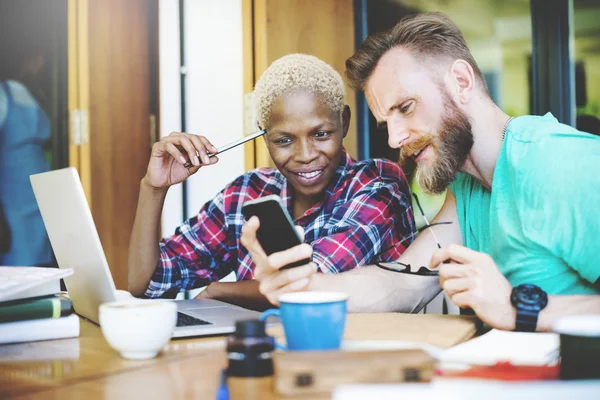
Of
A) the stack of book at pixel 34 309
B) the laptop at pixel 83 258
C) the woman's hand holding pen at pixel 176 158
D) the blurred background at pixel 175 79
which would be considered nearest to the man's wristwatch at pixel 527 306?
the laptop at pixel 83 258

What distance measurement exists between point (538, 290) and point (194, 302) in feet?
2.49

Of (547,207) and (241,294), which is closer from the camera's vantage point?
(547,207)

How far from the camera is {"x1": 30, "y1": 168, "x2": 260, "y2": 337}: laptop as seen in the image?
111 centimetres

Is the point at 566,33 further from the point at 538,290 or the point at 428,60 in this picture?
the point at 538,290

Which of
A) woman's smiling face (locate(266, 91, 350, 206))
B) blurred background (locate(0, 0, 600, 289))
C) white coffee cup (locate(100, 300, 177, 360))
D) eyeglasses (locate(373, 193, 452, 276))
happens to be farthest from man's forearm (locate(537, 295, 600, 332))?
blurred background (locate(0, 0, 600, 289))

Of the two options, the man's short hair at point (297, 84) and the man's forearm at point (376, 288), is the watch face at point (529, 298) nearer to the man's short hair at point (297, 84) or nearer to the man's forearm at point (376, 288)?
the man's forearm at point (376, 288)

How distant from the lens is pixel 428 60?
5.04 ft

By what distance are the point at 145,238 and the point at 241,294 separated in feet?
1.24

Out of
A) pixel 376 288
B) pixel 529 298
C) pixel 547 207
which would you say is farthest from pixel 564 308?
pixel 376 288

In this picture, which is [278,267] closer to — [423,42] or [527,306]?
[527,306]

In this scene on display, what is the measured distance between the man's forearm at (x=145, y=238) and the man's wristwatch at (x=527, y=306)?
1.10 m

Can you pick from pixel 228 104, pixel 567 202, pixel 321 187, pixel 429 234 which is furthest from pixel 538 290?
pixel 228 104

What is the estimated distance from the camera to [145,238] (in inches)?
71.8

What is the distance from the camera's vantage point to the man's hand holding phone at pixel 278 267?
1073mm
